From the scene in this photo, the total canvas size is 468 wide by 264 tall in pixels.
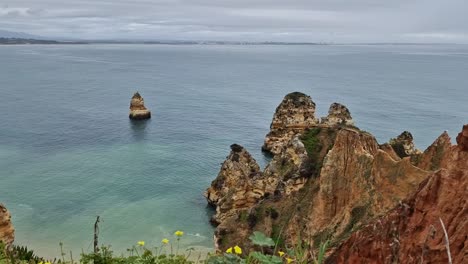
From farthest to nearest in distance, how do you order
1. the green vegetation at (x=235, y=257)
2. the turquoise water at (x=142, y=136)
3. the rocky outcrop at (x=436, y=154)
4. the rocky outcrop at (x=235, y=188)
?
the rocky outcrop at (x=235, y=188), the turquoise water at (x=142, y=136), the rocky outcrop at (x=436, y=154), the green vegetation at (x=235, y=257)

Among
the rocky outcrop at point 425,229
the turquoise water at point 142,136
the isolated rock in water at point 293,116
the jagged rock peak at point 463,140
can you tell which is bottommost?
the turquoise water at point 142,136

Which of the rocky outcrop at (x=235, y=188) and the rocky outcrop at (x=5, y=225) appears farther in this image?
the rocky outcrop at (x=235, y=188)

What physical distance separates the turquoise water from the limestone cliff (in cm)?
555

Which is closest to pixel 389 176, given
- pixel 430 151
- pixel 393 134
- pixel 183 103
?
pixel 430 151

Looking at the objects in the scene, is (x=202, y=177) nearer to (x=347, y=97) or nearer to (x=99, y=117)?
(x=99, y=117)

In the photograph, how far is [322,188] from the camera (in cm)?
2791

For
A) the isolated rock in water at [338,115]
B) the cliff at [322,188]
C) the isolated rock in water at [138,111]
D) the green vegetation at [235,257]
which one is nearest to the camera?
the green vegetation at [235,257]

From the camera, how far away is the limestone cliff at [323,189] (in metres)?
22.5

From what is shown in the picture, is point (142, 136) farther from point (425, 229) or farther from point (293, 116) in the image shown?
point (425, 229)

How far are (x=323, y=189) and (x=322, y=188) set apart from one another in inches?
3.4

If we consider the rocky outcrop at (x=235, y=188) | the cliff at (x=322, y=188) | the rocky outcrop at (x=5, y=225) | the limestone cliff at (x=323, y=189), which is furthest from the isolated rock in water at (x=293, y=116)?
the rocky outcrop at (x=5, y=225)

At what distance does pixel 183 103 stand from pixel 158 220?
71.1m

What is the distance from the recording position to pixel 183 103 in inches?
4496

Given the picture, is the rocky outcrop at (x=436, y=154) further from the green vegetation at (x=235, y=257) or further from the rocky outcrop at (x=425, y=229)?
the green vegetation at (x=235, y=257)
